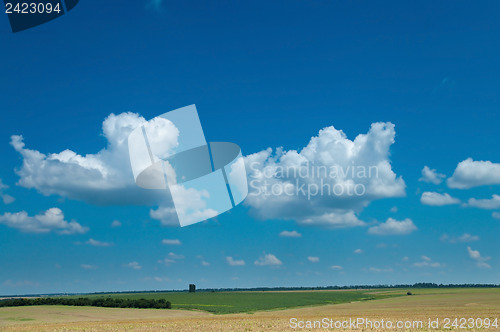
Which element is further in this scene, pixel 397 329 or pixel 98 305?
pixel 98 305

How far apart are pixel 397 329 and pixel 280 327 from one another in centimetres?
992

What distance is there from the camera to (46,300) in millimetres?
90000

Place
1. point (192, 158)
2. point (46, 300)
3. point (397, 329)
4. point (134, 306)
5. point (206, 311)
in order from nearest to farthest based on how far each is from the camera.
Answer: point (192, 158) < point (397, 329) < point (206, 311) < point (134, 306) < point (46, 300)

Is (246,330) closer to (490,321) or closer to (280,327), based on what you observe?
(280,327)

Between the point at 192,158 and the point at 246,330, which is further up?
the point at 192,158

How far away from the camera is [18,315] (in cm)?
6303

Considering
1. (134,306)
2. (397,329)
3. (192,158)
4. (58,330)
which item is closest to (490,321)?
(397,329)

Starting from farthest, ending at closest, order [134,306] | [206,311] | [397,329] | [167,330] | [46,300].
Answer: [46,300]
[134,306]
[206,311]
[167,330]
[397,329]

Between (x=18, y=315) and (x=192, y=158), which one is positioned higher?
(x=192, y=158)

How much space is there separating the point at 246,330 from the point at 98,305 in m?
55.5

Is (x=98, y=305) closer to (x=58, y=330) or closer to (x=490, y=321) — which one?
(x=58, y=330)

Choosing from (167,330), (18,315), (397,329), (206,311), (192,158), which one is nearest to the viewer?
(192,158)

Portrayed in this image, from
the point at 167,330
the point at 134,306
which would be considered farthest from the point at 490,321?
the point at 134,306

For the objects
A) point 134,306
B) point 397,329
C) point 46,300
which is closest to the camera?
point 397,329
